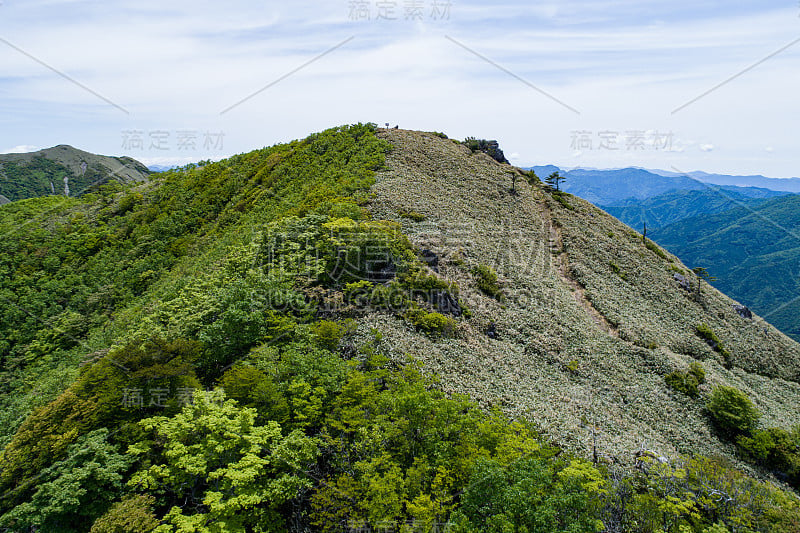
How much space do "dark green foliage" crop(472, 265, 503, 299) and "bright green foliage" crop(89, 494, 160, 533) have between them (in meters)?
28.3

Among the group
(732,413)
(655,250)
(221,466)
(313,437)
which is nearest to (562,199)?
(655,250)

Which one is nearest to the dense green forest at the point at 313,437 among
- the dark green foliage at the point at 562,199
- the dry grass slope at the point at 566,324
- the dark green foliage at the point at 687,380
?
the dark green foliage at the point at 687,380

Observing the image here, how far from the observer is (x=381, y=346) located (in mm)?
23250

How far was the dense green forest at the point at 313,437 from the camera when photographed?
12625mm

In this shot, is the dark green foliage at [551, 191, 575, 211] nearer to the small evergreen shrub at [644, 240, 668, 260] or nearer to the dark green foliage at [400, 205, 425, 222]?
the small evergreen shrub at [644, 240, 668, 260]

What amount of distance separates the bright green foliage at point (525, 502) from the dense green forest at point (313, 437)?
65mm

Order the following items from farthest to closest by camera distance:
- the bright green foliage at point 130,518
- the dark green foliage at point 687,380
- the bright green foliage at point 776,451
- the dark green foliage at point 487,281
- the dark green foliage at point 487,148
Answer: the dark green foliage at point 487,148, the dark green foliage at point 487,281, the dark green foliage at point 687,380, the bright green foliage at point 776,451, the bright green foliage at point 130,518

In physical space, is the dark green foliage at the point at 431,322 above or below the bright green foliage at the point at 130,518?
above

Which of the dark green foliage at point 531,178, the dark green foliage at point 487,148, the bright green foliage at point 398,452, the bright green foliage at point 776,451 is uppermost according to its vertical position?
the dark green foliage at point 487,148

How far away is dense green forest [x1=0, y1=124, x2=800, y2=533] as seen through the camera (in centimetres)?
1262

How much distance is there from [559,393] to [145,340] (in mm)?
26370

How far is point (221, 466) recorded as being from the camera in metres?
13.5

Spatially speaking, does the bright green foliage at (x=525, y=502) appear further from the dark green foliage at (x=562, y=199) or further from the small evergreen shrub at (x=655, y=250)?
the small evergreen shrub at (x=655, y=250)

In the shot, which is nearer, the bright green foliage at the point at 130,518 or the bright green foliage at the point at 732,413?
the bright green foliage at the point at 130,518
